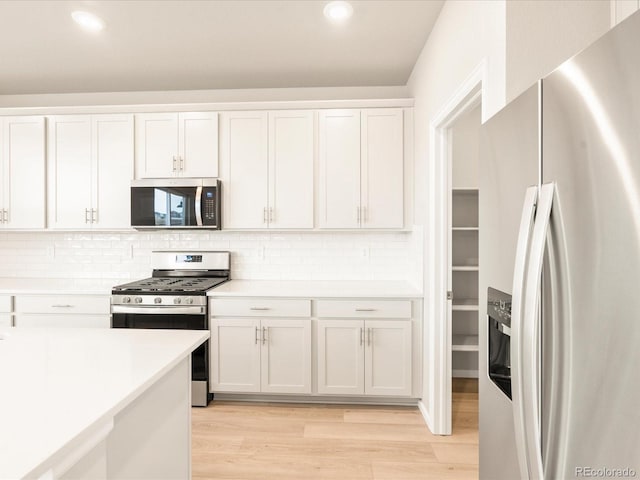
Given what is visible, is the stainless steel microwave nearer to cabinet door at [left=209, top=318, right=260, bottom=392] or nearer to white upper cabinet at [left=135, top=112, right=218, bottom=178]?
white upper cabinet at [left=135, top=112, right=218, bottom=178]

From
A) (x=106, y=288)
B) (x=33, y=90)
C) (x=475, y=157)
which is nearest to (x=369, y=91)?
(x=475, y=157)

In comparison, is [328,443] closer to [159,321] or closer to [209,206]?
[159,321]

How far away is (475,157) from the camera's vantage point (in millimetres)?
3682

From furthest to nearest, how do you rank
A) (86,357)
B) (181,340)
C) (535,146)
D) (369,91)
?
1. (369,91)
2. (181,340)
3. (86,357)
4. (535,146)

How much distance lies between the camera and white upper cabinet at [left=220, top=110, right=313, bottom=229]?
3.39m

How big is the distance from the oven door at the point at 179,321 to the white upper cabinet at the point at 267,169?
2.82 ft

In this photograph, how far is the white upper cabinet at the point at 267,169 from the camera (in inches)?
133

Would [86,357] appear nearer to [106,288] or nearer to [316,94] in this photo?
[106,288]

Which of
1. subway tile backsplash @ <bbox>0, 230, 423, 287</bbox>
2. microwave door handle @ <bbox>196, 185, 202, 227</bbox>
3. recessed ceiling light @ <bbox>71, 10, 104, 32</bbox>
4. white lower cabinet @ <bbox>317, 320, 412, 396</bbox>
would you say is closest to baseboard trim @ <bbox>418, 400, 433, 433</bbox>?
white lower cabinet @ <bbox>317, 320, 412, 396</bbox>

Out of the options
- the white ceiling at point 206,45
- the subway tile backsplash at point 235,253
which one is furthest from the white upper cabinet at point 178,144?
the subway tile backsplash at point 235,253

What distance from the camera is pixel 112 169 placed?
11.4 feet

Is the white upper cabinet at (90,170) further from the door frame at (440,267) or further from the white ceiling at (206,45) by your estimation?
the door frame at (440,267)

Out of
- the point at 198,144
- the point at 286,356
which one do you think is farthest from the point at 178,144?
the point at 286,356

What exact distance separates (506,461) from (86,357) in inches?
52.2
